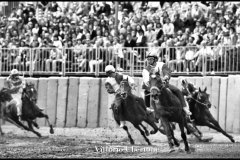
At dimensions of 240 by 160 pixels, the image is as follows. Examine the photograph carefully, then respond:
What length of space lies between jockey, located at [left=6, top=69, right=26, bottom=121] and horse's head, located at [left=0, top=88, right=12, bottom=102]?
0.17 m

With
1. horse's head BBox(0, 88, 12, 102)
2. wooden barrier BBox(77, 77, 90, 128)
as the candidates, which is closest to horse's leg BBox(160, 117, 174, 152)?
horse's head BBox(0, 88, 12, 102)

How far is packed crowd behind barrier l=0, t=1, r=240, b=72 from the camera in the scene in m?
24.6

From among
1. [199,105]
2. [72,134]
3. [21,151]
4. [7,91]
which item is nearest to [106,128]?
[72,134]

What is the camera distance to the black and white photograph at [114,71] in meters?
21.5

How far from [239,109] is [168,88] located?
7.22 metres

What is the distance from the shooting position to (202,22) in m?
25.9

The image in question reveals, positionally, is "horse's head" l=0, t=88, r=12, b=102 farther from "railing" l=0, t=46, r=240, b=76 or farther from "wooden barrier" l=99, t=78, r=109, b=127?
"wooden barrier" l=99, t=78, r=109, b=127

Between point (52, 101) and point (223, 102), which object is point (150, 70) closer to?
point (223, 102)

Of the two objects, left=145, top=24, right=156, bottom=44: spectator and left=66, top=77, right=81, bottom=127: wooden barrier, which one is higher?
left=145, top=24, right=156, bottom=44: spectator

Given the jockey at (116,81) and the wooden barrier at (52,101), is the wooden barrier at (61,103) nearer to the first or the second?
the wooden barrier at (52,101)

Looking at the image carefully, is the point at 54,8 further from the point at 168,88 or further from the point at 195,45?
the point at 168,88

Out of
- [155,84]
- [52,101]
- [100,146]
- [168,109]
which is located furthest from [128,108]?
[52,101]

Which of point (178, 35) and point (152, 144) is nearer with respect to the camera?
point (152, 144)

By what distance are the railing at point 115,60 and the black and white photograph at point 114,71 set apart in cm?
4
